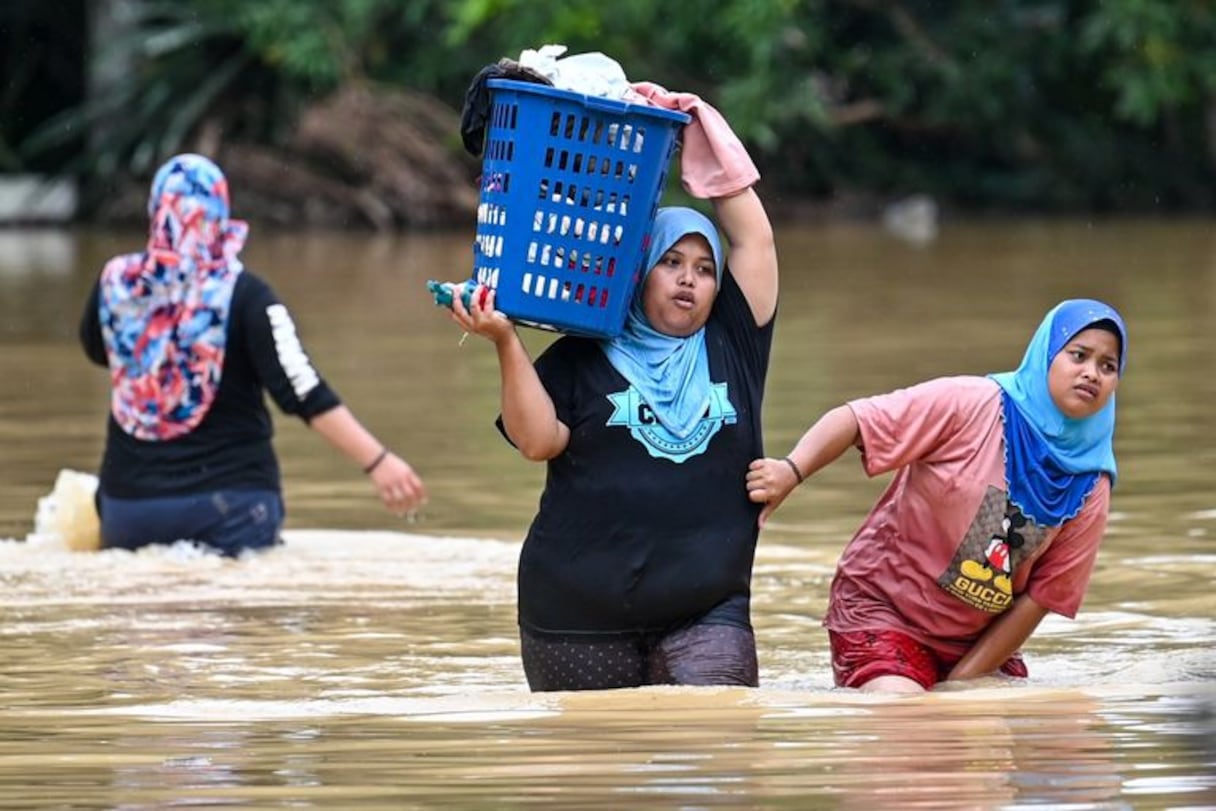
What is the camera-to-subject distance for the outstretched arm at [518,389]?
18.3 ft

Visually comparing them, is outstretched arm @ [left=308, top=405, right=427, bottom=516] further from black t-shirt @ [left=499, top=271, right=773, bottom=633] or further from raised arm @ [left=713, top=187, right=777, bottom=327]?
raised arm @ [left=713, top=187, right=777, bottom=327]

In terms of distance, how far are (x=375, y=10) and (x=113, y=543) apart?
19.9m

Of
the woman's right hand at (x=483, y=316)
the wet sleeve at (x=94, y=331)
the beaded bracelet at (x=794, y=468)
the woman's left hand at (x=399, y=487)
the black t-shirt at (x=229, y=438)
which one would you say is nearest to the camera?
the woman's right hand at (x=483, y=316)

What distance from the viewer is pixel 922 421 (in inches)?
242

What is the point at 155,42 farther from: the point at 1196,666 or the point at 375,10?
the point at 1196,666

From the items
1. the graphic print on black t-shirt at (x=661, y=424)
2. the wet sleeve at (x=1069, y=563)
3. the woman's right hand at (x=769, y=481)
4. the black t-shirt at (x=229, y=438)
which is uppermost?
the graphic print on black t-shirt at (x=661, y=424)

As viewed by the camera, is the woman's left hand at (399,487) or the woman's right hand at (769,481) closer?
the woman's right hand at (769,481)

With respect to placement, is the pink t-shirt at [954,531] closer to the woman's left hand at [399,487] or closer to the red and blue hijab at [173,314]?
the woman's left hand at [399,487]

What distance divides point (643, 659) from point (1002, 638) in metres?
0.90

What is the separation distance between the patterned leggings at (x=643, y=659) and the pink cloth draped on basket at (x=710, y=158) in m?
0.97

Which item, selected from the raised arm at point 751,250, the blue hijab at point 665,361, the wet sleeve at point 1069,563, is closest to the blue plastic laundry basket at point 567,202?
the blue hijab at point 665,361

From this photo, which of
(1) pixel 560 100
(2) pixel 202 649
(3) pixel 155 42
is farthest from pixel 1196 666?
(3) pixel 155 42

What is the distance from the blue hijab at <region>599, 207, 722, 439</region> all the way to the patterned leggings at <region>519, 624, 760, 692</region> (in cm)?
46

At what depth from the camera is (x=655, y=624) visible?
5.89 metres
